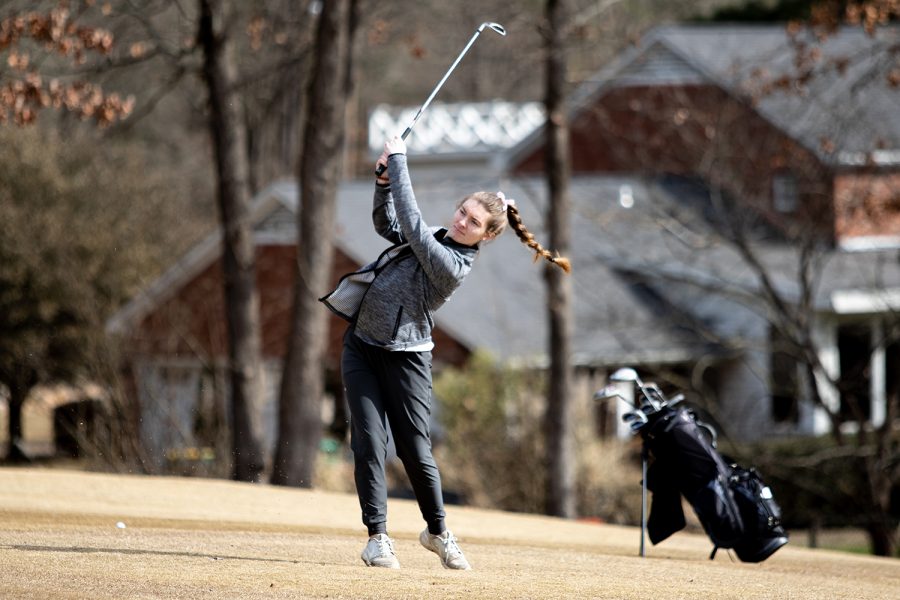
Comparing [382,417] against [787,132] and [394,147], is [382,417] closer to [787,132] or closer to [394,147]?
[394,147]

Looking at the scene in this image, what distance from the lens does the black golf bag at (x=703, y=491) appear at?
858 cm

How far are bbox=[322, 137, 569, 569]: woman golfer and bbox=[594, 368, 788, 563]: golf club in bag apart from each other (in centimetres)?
222

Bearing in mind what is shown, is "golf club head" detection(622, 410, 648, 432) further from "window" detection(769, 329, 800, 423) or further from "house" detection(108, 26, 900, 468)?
"window" detection(769, 329, 800, 423)

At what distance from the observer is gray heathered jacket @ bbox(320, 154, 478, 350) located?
6.68m

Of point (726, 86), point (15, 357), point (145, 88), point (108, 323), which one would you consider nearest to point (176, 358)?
point (108, 323)

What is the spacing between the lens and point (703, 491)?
8.68 metres

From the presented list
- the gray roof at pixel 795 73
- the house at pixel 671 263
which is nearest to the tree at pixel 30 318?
the house at pixel 671 263

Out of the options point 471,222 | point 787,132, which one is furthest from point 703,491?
point 787,132

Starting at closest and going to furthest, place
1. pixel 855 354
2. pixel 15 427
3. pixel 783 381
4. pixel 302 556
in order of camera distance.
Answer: pixel 302 556 < pixel 783 381 < pixel 15 427 < pixel 855 354

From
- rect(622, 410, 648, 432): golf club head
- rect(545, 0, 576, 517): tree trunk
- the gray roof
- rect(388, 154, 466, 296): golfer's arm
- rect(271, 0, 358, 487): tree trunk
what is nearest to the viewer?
rect(388, 154, 466, 296): golfer's arm

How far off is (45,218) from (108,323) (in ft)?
8.91

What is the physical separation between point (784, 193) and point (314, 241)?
722cm

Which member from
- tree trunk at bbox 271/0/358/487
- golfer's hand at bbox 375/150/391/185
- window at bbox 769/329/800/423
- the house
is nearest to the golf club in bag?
golfer's hand at bbox 375/150/391/185

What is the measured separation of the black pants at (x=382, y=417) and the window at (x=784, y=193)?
14.0 meters
